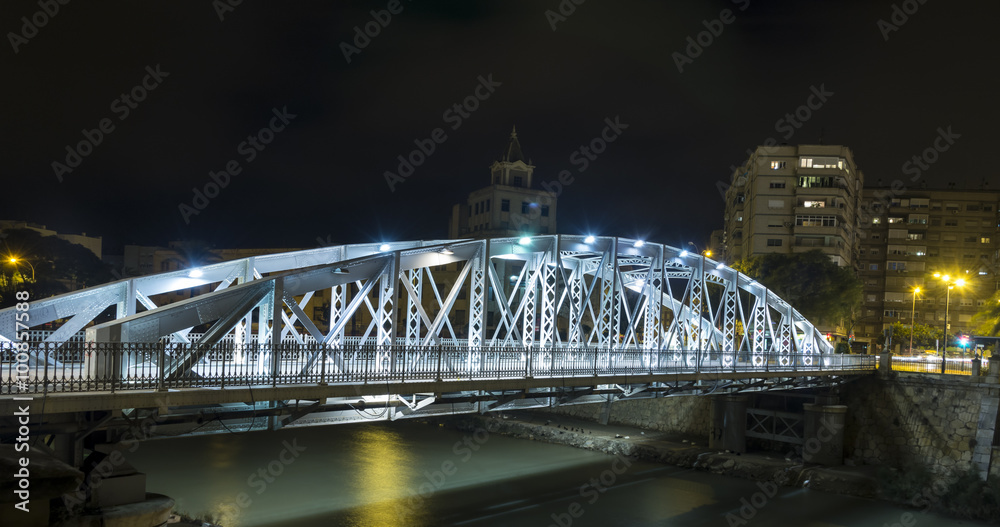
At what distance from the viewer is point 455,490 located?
95.2 ft

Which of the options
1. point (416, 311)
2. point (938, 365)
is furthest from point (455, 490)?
point (938, 365)

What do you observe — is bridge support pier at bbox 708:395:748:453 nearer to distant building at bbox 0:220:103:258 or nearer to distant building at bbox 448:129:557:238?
distant building at bbox 448:129:557:238

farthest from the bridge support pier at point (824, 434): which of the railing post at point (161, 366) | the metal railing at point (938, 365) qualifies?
the railing post at point (161, 366)

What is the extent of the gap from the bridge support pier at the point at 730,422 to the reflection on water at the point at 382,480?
14.4 meters

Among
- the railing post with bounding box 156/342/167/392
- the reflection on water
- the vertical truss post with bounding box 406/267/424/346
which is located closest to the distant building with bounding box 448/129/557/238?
the reflection on water

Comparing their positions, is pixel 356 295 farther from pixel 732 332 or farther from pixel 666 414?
pixel 666 414

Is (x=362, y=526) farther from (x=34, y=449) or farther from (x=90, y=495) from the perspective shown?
(x=34, y=449)

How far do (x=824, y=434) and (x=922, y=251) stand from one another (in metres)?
66.5

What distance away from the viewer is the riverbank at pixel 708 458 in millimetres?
29031

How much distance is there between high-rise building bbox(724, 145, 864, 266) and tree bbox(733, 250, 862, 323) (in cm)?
1485

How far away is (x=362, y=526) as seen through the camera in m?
23.1

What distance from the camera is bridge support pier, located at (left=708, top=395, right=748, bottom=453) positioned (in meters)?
35.7

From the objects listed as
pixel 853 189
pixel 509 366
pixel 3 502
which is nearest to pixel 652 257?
pixel 509 366

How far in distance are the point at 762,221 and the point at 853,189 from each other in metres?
13.0
